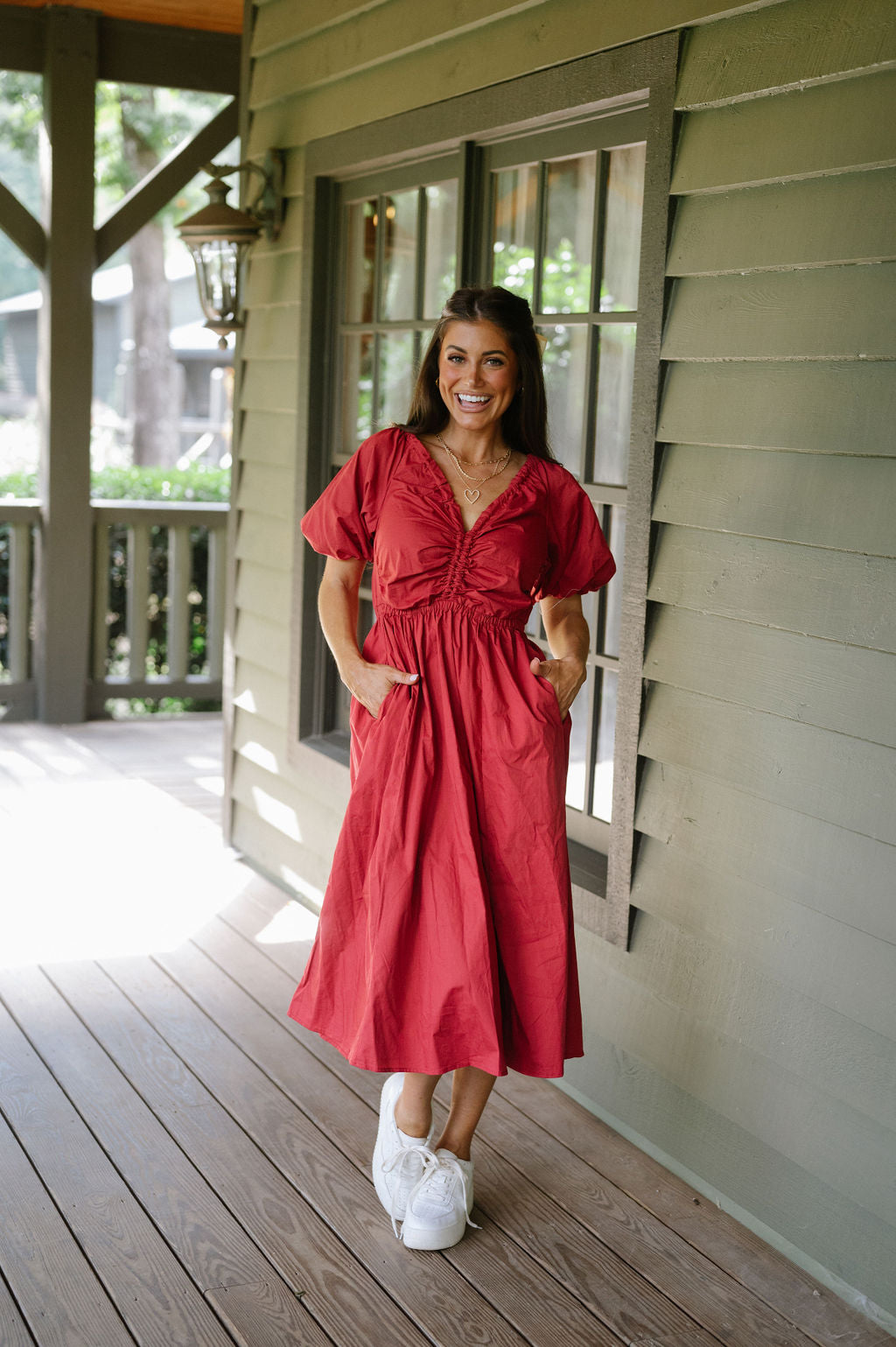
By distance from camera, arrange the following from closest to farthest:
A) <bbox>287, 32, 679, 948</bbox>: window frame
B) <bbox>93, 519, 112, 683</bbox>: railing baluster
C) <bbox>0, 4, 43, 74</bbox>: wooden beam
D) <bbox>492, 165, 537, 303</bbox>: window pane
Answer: <bbox>287, 32, 679, 948</bbox>: window frame, <bbox>492, 165, 537, 303</bbox>: window pane, <bbox>0, 4, 43, 74</bbox>: wooden beam, <bbox>93, 519, 112, 683</bbox>: railing baluster

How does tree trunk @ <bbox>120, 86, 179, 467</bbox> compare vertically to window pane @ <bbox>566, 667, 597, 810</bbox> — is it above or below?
above

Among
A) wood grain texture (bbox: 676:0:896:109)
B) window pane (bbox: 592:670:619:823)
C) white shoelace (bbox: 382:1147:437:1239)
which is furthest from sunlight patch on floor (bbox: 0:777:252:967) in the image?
wood grain texture (bbox: 676:0:896:109)

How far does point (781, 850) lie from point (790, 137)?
3.85 ft

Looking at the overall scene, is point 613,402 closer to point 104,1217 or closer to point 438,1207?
point 438,1207

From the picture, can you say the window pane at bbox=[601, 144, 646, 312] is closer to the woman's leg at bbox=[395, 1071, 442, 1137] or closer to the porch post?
the woman's leg at bbox=[395, 1071, 442, 1137]

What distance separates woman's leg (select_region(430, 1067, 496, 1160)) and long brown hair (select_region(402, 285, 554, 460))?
3.54 feet

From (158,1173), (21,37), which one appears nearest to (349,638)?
(158,1173)

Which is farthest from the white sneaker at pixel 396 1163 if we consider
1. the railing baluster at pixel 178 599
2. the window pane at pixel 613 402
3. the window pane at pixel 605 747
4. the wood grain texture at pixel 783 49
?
the railing baluster at pixel 178 599

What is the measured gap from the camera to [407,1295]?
7.20 ft

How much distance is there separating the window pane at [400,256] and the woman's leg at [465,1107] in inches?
83.2

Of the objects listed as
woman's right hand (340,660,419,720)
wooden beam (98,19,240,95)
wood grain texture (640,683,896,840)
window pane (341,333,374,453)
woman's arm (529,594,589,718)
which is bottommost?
wood grain texture (640,683,896,840)

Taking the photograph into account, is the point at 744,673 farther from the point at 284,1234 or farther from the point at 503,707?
the point at 284,1234

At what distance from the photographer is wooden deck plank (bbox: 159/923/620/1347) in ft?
7.08

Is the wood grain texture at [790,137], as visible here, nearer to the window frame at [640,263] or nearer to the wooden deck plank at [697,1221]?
the window frame at [640,263]
